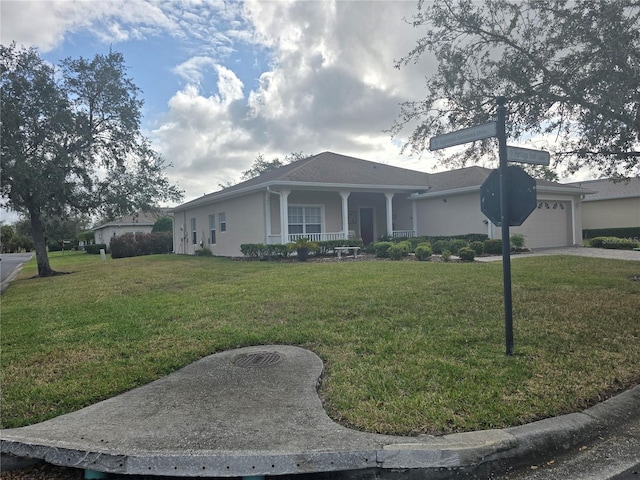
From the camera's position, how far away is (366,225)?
23.3 m

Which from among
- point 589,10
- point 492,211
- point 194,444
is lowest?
point 194,444

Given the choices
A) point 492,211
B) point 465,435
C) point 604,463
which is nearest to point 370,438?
point 465,435

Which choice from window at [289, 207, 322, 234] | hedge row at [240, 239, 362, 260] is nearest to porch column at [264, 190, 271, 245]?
hedge row at [240, 239, 362, 260]

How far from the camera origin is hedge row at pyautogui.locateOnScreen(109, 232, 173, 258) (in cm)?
2875

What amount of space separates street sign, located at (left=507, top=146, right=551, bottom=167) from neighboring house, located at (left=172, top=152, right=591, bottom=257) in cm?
1251

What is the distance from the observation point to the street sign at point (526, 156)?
5262 mm

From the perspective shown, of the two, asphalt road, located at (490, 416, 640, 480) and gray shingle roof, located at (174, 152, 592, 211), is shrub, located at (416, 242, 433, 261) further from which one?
asphalt road, located at (490, 416, 640, 480)

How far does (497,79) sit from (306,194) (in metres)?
12.6

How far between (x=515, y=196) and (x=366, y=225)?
60.5ft

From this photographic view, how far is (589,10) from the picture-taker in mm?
7129

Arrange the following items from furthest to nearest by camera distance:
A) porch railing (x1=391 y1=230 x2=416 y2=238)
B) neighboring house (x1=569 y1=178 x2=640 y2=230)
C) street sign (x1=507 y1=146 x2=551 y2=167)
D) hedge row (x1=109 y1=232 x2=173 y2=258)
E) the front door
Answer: hedge row (x1=109 y1=232 x2=173 y2=258)
neighboring house (x1=569 y1=178 x2=640 y2=230)
the front door
porch railing (x1=391 y1=230 x2=416 y2=238)
street sign (x1=507 y1=146 x2=551 y2=167)

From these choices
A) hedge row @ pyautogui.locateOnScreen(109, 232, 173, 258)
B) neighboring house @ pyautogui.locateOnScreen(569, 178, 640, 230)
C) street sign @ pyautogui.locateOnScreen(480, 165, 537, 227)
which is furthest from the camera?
hedge row @ pyautogui.locateOnScreen(109, 232, 173, 258)

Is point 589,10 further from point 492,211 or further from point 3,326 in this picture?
point 3,326

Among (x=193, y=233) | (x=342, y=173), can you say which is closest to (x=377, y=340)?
(x=342, y=173)
